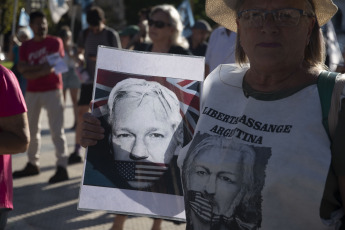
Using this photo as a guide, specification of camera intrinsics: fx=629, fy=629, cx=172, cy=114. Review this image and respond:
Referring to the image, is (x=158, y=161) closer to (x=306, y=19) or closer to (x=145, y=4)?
(x=306, y=19)

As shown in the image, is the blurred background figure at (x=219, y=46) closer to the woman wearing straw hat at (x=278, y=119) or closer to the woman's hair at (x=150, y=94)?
the woman's hair at (x=150, y=94)

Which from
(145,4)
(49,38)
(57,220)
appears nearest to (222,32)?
(49,38)

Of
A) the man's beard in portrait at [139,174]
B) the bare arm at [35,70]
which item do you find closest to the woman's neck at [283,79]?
the man's beard in portrait at [139,174]

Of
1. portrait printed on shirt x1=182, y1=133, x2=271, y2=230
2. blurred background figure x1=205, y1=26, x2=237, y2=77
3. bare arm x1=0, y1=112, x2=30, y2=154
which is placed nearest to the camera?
portrait printed on shirt x1=182, y1=133, x2=271, y2=230

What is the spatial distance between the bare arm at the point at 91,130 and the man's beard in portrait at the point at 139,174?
0.14m

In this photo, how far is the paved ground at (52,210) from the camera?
5535 millimetres

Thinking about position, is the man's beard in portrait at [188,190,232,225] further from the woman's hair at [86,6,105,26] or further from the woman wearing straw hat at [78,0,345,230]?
the woman's hair at [86,6,105,26]

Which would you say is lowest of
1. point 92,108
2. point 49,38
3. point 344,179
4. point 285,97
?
point 49,38

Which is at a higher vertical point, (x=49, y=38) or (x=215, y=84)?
(x=215, y=84)

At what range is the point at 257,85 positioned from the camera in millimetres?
2064

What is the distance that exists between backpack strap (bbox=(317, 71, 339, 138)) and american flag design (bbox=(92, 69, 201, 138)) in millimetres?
610

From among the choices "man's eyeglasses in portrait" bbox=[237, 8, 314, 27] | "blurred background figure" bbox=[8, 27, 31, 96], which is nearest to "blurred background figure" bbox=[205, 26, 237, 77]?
"blurred background figure" bbox=[8, 27, 31, 96]

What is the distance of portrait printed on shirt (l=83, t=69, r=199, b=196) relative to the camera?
2.46m

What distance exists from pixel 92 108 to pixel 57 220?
3.45 meters
